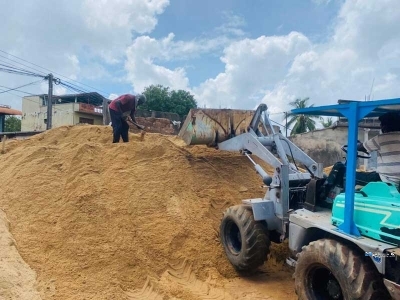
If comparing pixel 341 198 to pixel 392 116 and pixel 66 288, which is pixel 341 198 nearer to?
pixel 392 116

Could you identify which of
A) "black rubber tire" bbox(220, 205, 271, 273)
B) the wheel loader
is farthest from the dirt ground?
the wheel loader

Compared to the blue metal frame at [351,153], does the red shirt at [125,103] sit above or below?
above

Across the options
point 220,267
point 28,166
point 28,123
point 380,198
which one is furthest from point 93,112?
point 380,198

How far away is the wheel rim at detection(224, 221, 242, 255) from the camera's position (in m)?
5.47

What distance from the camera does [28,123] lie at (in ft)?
119

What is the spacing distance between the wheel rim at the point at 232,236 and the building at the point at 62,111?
97.4 feet

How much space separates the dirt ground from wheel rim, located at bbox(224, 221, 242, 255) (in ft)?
0.89

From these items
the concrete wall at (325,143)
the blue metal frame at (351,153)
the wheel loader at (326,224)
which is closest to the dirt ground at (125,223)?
the wheel loader at (326,224)

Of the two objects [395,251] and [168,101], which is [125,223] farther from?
[168,101]

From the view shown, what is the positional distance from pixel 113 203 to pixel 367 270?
4194 millimetres

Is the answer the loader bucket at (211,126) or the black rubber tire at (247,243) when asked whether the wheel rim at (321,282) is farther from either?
the loader bucket at (211,126)

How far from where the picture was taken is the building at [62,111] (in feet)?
110

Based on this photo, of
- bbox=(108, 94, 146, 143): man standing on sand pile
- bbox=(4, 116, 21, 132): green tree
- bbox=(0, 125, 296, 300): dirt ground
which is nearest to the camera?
bbox=(0, 125, 296, 300): dirt ground

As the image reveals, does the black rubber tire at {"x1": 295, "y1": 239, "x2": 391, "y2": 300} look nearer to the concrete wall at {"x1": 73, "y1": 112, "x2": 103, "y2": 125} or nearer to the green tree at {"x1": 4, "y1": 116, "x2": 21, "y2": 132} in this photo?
the concrete wall at {"x1": 73, "y1": 112, "x2": 103, "y2": 125}
